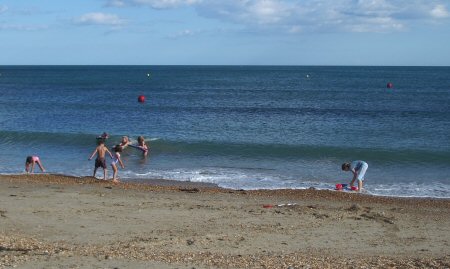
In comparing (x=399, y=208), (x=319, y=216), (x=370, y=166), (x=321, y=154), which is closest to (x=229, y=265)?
(x=319, y=216)

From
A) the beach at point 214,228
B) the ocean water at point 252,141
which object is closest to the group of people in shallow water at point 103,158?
the ocean water at point 252,141

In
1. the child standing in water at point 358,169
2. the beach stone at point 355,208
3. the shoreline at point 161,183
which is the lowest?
the shoreline at point 161,183

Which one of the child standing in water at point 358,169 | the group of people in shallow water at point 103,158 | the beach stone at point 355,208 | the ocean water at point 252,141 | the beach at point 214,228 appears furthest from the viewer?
the ocean water at point 252,141

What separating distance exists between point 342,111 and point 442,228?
32.7 meters

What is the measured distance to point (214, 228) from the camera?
11.7 metres

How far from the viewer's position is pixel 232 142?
1125 inches

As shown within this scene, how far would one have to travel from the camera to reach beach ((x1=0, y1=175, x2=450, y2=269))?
29.9 feet

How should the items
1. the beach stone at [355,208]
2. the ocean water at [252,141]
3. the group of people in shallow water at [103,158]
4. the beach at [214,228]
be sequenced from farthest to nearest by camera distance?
the ocean water at [252,141]
the group of people in shallow water at [103,158]
the beach stone at [355,208]
the beach at [214,228]

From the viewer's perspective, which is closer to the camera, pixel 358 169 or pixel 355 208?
pixel 355 208

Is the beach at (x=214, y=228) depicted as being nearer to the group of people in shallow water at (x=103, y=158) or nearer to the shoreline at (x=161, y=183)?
the shoreline at (x=161, y=183)

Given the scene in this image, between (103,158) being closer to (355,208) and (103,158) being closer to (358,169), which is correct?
(358,169)

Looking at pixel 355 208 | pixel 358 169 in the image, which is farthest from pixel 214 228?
pixel 358 169

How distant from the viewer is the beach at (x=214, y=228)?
29.9 ft

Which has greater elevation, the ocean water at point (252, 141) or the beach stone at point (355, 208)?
the beach stone at point (355, 208)
